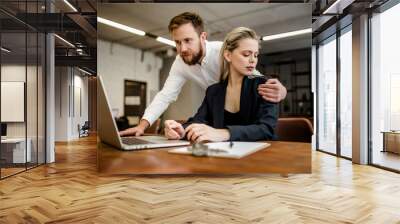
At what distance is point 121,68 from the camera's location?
11.1ft

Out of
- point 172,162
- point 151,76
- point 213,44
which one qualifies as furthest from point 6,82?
point 172,162

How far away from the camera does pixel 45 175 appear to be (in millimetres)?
3939

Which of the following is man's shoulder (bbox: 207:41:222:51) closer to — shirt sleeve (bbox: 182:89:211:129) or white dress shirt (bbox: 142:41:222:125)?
white dress shirt (bbox: 142:41:222:125)

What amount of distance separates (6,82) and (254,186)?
2968 mm

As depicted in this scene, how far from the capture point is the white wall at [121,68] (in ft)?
11.0

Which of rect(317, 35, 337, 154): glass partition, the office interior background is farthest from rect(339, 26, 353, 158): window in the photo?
rect(317, 35, 337, 154): glass partition

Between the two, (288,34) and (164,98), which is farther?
(288,34)

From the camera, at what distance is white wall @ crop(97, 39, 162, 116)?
336 centimetres

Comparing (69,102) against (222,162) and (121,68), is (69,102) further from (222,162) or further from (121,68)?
(222,162)

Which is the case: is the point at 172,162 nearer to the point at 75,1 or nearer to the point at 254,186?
the point at 254,186

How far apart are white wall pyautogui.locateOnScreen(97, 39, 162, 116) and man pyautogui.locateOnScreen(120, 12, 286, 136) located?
0.15 metres

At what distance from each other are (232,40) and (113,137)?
55.1 inches

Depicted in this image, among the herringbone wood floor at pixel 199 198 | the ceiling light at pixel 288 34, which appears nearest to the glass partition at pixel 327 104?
the herringbone wood floor at pixel 199 198

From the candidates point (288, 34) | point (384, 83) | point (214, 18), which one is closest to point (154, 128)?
point (214, 18)
